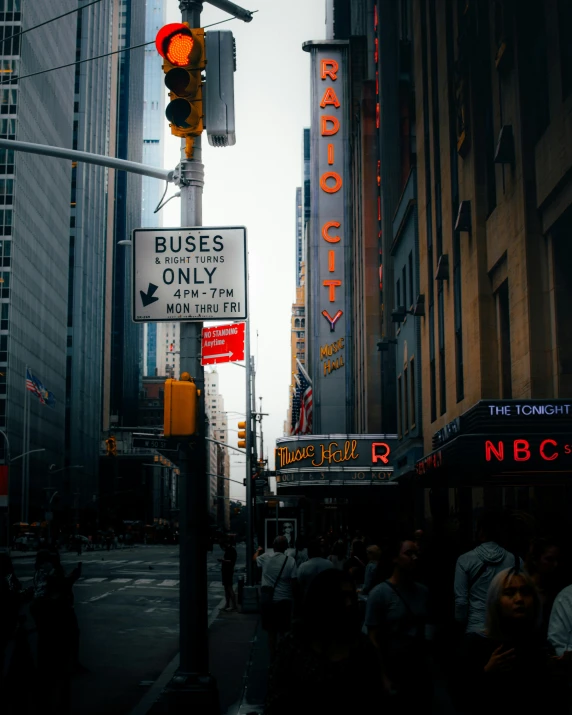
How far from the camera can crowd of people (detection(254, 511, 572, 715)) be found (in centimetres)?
413

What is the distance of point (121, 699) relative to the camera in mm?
13320

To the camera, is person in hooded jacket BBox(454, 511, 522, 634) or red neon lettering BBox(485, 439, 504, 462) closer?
person in hooded jacket BBox(454, 511, 522, 634)

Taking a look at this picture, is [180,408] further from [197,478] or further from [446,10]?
[446,10]

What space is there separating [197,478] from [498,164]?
45.0 ft

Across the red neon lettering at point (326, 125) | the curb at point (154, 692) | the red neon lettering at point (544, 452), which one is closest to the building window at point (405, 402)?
the curb at point (154, 692)

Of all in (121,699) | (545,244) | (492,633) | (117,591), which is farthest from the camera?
(117,591)

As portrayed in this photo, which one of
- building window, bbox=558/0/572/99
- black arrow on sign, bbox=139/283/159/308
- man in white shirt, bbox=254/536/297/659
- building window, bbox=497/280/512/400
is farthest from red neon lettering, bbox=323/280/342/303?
black arrow on sign, bbox=139/283/159/308

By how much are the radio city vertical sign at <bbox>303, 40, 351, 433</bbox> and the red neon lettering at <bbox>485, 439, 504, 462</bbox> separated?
168ft

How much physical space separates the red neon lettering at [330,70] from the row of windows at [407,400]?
35212mm

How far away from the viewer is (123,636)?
839 inches

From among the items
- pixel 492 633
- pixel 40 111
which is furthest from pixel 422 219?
pixel 40 111

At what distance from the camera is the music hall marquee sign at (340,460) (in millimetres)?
42406

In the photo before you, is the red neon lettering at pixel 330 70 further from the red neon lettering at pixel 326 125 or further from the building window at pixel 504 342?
the building window at pixel 504 342

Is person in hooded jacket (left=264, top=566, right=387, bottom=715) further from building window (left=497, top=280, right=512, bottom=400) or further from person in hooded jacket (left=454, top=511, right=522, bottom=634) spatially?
building window (left=497, top=280, right=512, bottom=400)
